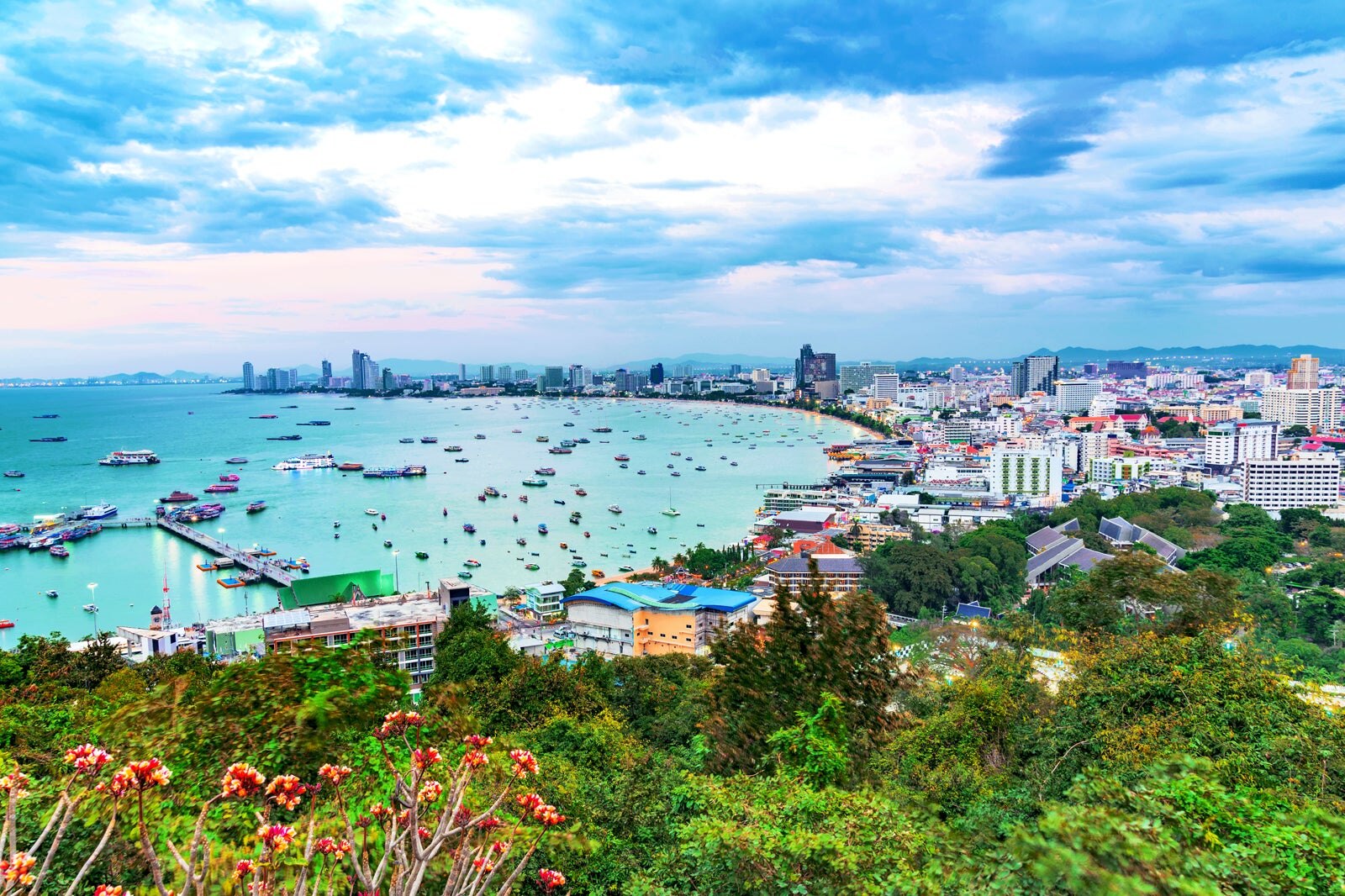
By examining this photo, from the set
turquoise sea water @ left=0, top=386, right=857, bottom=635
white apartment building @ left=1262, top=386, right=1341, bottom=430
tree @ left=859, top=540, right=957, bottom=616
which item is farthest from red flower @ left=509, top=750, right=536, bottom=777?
white apartment building @ left=1262, top=386, right=1341, bottom=430

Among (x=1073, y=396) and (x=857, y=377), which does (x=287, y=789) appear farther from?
(x=857, y=377)

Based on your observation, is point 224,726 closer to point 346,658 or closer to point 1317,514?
point 346,658

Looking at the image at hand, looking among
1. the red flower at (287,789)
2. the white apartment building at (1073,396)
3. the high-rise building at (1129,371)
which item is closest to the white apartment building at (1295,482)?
the red flower at (287,789)

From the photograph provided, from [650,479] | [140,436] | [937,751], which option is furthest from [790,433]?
[937,751]

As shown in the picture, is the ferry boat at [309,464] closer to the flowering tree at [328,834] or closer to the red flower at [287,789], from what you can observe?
the flowering tree at [328,834]

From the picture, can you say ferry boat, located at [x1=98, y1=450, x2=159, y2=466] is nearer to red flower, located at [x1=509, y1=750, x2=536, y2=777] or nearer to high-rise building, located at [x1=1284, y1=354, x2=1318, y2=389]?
red flower, located at [x1=509, y1=750, x2=536, y2=777]

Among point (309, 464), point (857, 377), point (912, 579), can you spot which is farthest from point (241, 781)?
point (857, 377)
